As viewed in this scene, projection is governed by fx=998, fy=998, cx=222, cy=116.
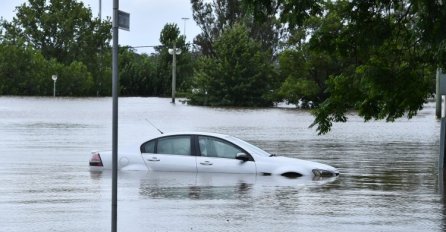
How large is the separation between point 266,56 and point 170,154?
198ft

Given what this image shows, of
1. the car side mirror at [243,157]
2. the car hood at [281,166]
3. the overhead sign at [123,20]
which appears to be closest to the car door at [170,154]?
the car side mirror at [243,157]

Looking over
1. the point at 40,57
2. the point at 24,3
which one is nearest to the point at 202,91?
the point at 40,57

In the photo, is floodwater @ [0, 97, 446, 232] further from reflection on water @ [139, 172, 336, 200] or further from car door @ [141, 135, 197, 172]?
car door @ [141, 135, 197, 172]

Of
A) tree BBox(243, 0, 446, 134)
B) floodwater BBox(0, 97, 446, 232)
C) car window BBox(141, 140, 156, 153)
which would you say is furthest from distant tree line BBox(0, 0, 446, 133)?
car window BBox(141, 140, 156, 153)

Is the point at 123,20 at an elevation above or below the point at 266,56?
below

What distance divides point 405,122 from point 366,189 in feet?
106

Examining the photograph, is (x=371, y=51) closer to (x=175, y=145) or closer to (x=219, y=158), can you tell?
(x=219, y=158)

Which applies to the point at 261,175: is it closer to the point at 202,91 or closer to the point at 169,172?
the point at 169,172

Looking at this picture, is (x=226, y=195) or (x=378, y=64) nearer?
(x=378, y=64)

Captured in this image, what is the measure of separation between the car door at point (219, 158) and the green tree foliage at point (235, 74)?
189 feet

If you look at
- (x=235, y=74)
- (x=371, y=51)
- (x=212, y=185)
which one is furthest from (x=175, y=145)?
(x=235, y=74)

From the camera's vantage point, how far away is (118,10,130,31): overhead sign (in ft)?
28.0

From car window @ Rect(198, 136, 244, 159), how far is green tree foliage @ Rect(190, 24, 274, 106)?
57581 mm

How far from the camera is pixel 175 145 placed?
20484mm
